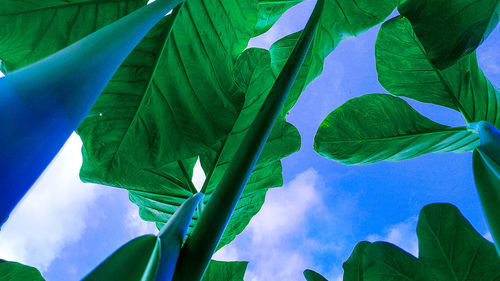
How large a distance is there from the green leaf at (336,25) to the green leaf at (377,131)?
0.20 metres

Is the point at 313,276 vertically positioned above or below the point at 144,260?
below

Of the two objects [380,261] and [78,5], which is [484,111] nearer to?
[380,261]

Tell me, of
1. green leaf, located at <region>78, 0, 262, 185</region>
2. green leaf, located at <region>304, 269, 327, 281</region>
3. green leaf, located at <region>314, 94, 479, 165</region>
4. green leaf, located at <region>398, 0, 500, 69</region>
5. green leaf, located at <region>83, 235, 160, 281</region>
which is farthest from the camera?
green leaf, located at <region>314, 94, 479, 165</region>

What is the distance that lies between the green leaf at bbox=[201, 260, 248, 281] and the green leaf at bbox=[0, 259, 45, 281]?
0.58 metres

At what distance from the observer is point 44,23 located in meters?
0.93

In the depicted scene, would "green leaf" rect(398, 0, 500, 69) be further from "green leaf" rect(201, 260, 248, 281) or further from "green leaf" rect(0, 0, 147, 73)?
"green leaf" rect(201, 260, 248, 281)

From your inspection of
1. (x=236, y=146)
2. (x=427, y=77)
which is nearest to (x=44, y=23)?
(x=236, y=146)

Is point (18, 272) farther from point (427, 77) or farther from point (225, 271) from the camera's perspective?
point (427, 77)

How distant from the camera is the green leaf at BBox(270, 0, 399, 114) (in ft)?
4.26

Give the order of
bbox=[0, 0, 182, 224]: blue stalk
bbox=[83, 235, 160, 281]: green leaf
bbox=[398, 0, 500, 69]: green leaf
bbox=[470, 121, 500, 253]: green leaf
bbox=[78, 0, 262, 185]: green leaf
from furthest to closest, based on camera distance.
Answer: bbox=[78, 0, 262, 185]: green leaf, bbox=[398, 0, 500, 69]: green leaf, bbox=[470, 121, 500, 253]: green leaf, bbox=[83, 235, 160, 281]: green leaf, bbox=[0, 0, 182, 224]: blue stalk

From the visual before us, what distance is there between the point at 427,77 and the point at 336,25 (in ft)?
1.25

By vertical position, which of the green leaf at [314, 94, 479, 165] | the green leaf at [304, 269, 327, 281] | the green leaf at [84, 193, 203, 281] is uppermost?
the green leaf at [84, 193, 203, 281]

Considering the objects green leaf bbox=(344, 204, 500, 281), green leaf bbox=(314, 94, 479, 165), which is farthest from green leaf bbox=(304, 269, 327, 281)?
green leaf bbox=(314, 94, 479, 165)

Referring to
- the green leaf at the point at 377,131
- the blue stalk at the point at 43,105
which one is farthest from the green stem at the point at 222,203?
the green leaf at the point at 377,131
